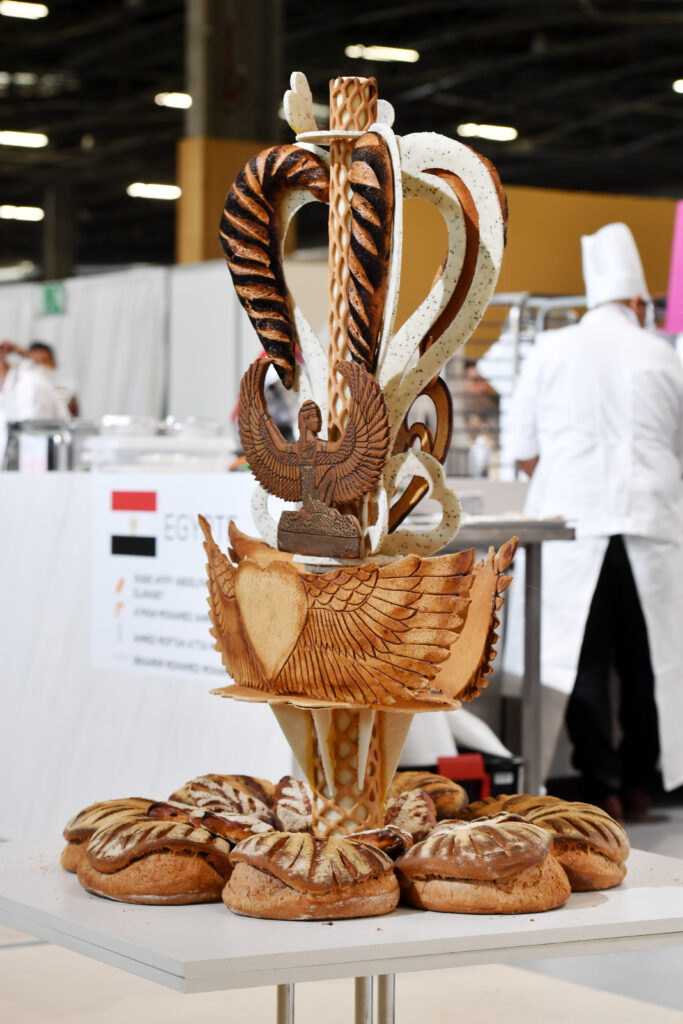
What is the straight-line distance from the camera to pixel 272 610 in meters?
1.21

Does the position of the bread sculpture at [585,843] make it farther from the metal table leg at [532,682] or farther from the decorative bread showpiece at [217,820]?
the metal table leg at [532,682]

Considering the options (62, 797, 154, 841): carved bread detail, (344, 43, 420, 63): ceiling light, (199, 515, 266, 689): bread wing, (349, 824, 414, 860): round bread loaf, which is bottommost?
(62, 797, 154, 841): carved bread detail

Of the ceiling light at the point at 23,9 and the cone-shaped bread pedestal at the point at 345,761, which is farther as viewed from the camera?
the ceiling light at the point at 23,9

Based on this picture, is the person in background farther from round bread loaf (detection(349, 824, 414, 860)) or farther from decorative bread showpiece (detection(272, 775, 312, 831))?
round bread loaf (detection(349, 824, 414, 860))

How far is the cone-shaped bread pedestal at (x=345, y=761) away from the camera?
1262 millimetres

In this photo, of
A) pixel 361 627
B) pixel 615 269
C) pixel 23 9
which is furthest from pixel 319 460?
pixel 23 9

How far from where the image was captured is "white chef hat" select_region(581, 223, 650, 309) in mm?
3811

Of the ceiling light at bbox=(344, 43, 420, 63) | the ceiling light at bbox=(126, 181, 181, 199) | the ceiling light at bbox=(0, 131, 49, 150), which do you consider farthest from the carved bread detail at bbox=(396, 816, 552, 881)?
the ceiling light at bbox=(126, 181, 181, 199)

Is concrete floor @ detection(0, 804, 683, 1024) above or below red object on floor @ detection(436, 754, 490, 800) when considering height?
below

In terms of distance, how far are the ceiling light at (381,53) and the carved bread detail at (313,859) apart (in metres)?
12.6

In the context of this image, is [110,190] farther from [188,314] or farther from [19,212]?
[188,314]

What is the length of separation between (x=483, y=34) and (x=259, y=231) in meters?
12.1

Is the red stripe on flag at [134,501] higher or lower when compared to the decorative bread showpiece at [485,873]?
higher

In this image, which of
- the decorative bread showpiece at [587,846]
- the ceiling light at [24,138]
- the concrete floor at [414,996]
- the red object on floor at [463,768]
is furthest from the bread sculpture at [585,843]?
the ceiling light at [24,138]
